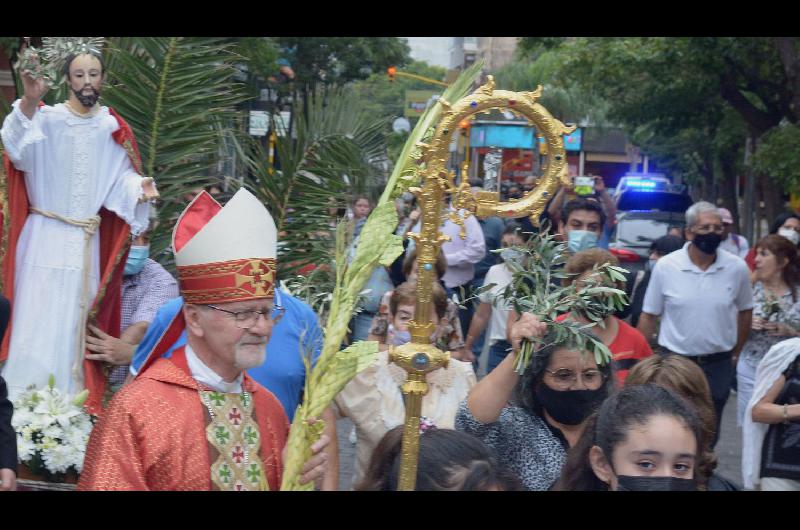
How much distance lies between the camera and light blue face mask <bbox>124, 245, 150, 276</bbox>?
531 cm

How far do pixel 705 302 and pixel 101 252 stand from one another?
411 cm

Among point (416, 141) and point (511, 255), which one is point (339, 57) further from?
point (416, 141)

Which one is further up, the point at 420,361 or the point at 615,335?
the point at 420,361

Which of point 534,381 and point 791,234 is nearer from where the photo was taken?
point 534,381

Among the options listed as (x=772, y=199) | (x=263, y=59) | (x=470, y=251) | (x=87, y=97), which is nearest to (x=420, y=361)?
(x=87, y=97)

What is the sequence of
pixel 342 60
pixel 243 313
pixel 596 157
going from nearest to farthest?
1. pixel 243 313
2. pixel 342 60
3. pixel 596 157

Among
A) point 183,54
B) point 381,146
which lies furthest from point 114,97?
point 381,146

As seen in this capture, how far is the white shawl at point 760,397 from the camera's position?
19.1 feet

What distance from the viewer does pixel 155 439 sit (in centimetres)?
312

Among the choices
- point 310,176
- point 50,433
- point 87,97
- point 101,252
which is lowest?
point 50,433

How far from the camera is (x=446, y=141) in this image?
3252 mm

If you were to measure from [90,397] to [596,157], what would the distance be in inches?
2736

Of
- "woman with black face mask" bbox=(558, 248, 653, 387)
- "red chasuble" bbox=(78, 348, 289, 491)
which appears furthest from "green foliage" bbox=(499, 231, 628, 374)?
"woman with black face mask" bbox=(558, 248, 653, 387)
